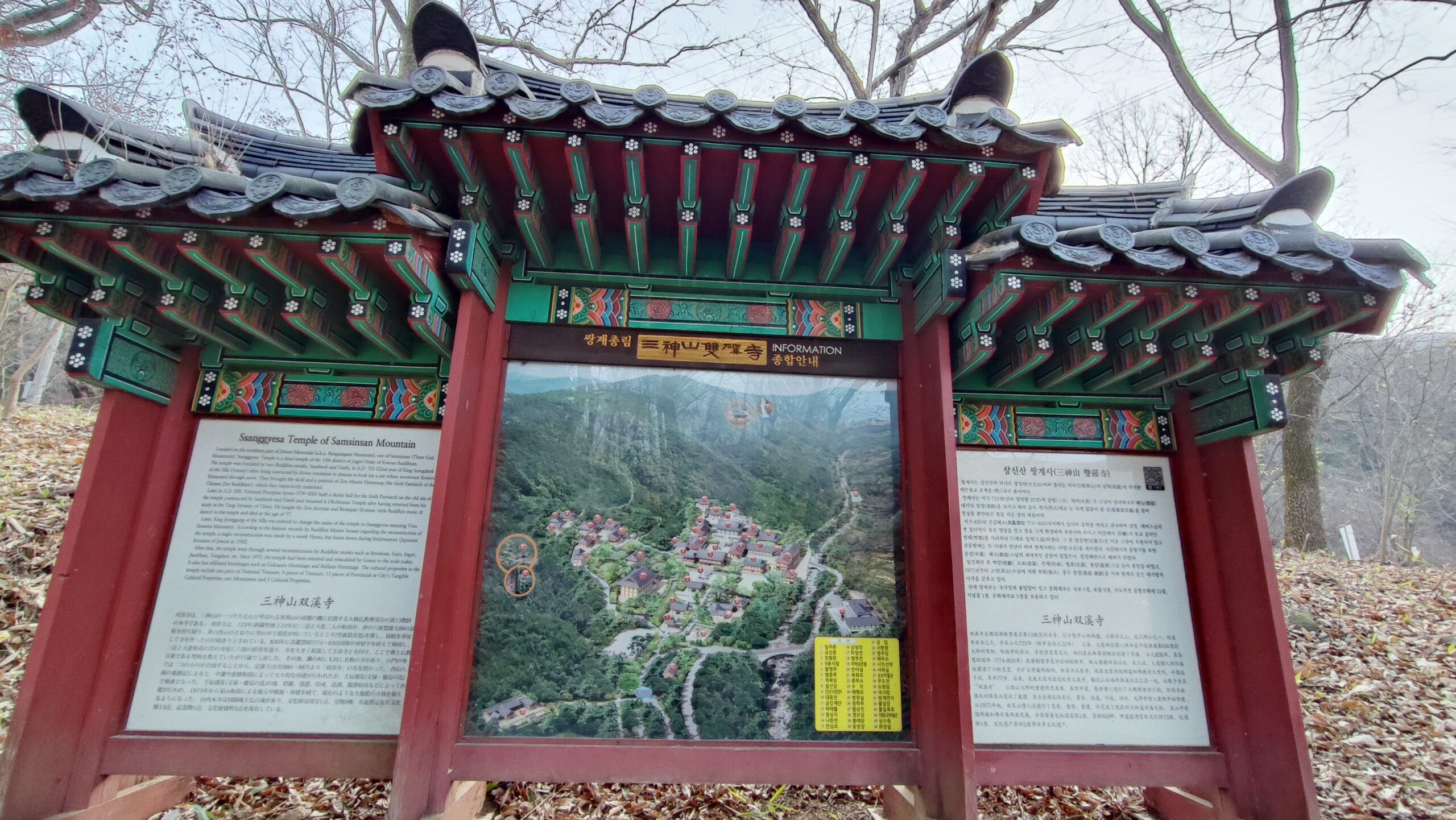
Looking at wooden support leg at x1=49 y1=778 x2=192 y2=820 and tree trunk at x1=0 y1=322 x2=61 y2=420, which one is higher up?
tree trunk at x1=0 y1=322 x2=61 y2=420

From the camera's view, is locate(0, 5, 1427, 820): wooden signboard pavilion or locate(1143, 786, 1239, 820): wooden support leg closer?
locate(0, 5, 1427, 820): wooden signboard pavilion

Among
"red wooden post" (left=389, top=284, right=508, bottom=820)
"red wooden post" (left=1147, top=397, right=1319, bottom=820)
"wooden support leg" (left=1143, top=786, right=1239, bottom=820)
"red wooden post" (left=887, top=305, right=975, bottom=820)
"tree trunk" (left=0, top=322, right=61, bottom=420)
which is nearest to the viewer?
"red wooden post" (left=389, top=284, right=508, bottom=820)

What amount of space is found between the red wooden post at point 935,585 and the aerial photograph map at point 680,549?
0.13m

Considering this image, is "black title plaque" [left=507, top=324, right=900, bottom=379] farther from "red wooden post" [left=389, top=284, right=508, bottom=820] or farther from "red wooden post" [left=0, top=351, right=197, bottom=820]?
"red wooden post" [left=0, top=351, right=197, bottom=820]

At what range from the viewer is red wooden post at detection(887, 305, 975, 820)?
3053mm

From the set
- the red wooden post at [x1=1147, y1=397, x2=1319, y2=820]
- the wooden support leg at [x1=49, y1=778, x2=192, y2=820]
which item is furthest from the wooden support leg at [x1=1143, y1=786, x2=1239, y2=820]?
the wooden support leg at [x1=49, y1=778, x2=192, y2=820]

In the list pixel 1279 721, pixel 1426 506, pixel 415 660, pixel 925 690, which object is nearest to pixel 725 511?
pixel 925 690

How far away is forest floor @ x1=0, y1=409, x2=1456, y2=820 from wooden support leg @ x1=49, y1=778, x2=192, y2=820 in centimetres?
10

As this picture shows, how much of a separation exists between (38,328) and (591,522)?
24.6 metres

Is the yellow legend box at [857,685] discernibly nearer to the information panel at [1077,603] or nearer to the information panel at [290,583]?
the information panel at [1077,603]

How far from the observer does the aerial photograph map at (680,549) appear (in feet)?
11.1

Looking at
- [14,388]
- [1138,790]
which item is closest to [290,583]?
[1138,790]

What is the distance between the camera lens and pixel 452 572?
10.5 feet

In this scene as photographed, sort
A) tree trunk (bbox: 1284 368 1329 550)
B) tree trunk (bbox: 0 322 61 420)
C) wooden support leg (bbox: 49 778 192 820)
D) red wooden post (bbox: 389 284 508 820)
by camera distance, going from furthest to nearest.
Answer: tree trunk (bbox: 0 322 61 420) → tree trunk (bbox: 1284 368 1329 550) → wooden support leg (bbox: 49 778 192 820) → red wooden post (bbox: 389 284 508 820)
